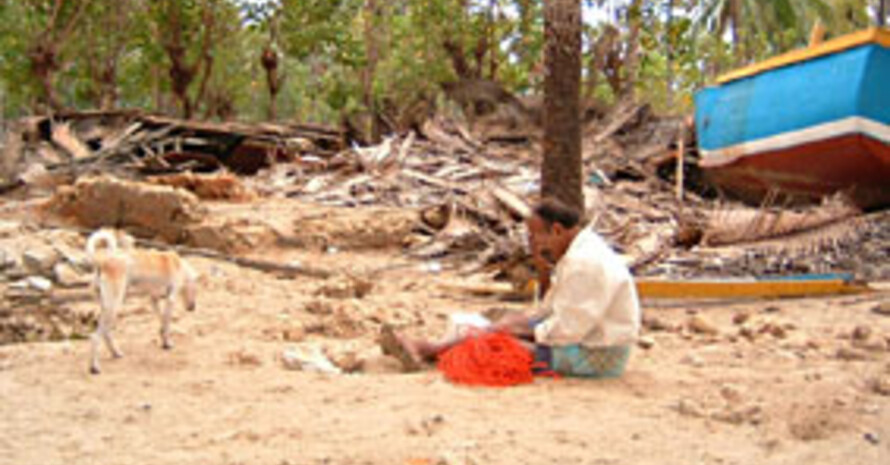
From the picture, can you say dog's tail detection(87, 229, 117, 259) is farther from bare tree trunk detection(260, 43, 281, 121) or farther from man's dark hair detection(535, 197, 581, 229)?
bare tree trunk detection(260, 43, 281, 121)

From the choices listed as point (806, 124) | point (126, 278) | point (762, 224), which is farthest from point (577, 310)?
point (806, 124)

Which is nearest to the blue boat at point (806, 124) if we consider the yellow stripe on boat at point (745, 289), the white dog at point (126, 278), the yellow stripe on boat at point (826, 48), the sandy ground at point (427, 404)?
the yellow stripe on boat at point (826, 48)

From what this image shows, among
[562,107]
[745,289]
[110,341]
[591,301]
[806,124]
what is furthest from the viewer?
[806,124]

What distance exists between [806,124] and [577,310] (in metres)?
8.78

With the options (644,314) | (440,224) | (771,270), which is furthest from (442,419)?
(440,224)

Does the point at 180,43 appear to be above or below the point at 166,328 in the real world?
above

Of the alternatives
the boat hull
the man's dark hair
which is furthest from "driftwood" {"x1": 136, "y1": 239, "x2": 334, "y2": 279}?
the boat hull

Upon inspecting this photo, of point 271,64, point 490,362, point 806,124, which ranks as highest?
point 271,64

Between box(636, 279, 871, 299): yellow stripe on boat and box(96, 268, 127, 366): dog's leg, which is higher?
box(96, 268, 127, 366): dog's leg

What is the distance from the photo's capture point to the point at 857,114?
10836mm

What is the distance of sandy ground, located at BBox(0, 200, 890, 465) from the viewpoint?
3.32 metres

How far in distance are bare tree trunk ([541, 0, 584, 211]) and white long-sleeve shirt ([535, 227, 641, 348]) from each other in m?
3.23

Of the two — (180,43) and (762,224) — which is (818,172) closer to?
(762,224)

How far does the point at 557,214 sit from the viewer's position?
4664 mm
